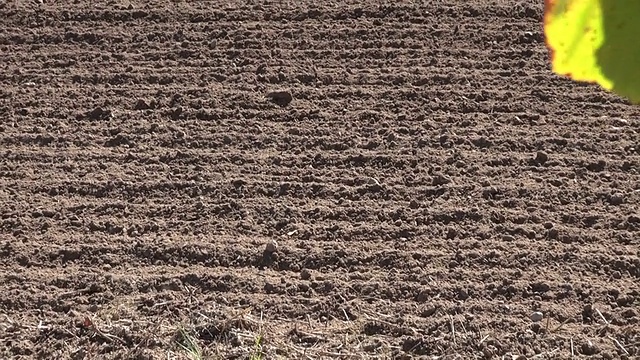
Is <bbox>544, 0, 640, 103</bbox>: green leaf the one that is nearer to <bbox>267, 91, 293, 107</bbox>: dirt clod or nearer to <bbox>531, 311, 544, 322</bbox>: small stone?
<bbox>531, 311, 544, 322</bbox>: small stone

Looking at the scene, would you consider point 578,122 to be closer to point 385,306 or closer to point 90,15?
point 385,306

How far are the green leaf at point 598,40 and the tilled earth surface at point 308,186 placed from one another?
6.11 feet

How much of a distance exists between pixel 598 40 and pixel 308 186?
2.42 metres

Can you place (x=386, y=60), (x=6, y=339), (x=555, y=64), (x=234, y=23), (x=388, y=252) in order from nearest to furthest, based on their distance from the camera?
(x=555, y=64)
(x=6, y=339)
(x=388, y=252)
(x=386, y=60)
(x=234, y=23)

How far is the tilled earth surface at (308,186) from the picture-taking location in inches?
116

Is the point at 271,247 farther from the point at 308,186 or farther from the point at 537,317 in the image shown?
the point at 537,317

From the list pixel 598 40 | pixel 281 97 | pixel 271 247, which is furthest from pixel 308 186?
pixel 598 40

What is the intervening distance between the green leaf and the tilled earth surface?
1862 millimetres

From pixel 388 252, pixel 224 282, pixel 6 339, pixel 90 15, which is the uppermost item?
pixel 90 15

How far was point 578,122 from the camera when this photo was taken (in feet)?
12.0

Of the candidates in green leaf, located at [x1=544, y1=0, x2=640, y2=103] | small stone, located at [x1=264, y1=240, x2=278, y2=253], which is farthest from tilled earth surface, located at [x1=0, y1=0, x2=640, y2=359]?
green leaf, located at [x1=544, y1=0, x2=640, y2=103]

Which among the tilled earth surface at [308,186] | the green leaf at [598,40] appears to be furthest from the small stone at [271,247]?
the green leaf at [598,40]

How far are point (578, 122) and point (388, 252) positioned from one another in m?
1.09

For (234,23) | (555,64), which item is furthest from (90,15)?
(555,64)
